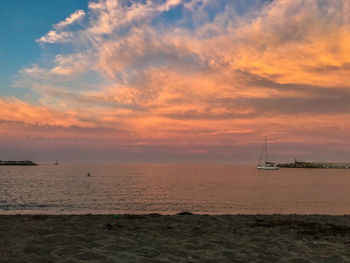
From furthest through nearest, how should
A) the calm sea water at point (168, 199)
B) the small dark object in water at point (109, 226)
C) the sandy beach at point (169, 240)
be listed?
the calm sea water at point (168, 199) → the small dark object in water at point (109, 226) → the sandy beach at point (169, 240)

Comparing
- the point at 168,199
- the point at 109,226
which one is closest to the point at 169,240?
the point at 109,226

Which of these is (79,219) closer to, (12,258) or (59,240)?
(59,240)

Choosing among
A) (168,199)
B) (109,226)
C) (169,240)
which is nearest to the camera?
(169,240)

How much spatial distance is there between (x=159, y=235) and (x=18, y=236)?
4997 mm

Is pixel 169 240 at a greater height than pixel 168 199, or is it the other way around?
pixel 169 240

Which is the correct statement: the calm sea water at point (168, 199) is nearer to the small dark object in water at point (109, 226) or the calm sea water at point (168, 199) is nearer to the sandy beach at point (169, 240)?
the sandy beach at point (169, 240)

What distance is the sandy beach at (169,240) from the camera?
7853 millimetres

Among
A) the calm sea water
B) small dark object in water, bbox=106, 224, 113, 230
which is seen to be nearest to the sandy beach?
small dark object in water, bbox=106, 224, 113, 230

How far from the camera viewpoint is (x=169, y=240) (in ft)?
32.7

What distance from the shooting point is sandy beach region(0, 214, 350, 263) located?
785 cm

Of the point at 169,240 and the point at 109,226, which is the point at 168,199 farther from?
the point at 169,240

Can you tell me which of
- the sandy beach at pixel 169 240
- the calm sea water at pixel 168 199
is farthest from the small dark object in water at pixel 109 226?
the calm sea water at pixel 168 199

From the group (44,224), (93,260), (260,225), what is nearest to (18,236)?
(44,224)

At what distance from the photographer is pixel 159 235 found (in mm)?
10898
